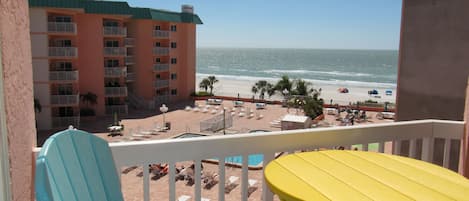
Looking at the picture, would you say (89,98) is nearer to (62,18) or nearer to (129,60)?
(62,18)

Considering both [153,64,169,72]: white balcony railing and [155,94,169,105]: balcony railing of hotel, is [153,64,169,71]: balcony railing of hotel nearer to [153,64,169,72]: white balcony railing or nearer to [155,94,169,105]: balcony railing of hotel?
[153,64,169,72]: white balcony railing

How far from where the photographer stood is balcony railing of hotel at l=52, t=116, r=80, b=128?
58.0 feet

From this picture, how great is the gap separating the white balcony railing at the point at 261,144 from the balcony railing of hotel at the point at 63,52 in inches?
690

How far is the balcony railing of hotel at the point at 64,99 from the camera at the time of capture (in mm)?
17547

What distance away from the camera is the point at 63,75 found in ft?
57.9

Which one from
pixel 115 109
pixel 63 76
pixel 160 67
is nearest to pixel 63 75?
pixel 63 76

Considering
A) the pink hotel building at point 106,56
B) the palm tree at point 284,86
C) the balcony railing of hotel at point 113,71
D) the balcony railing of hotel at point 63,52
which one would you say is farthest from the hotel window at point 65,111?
the palm tree at point 284,86

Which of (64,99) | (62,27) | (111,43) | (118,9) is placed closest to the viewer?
(62,27)

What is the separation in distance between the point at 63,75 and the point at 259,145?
17764 millimetres

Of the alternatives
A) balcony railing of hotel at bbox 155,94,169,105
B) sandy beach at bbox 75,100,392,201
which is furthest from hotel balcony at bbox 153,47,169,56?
sandy beach at bbox 75,100,392,201

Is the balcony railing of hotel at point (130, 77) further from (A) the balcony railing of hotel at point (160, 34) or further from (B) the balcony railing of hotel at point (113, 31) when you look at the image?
(B) the balcony railing of hotel at point (113, 31)

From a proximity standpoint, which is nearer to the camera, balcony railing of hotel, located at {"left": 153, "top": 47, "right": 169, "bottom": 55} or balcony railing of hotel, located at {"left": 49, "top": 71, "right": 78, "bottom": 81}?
balcony railing of hotel, located at {"left": 49, "top": 71, "right": 78, "bottom": 81}

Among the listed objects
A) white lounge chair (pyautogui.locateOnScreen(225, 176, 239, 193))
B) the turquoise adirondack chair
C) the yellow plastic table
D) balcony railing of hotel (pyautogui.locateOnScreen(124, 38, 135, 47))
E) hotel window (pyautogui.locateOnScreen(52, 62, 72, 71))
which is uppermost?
balcony railing of hotel (pyautogui.locateOnScreen(124, 38, 135, 47))

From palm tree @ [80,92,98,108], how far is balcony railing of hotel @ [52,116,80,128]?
1534 millimetres
